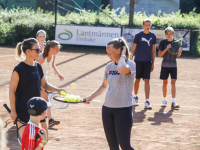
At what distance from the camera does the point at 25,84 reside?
15.4 ft

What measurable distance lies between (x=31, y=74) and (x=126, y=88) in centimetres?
137

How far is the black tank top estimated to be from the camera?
4672 millimetres

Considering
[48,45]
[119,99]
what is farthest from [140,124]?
[119,99]

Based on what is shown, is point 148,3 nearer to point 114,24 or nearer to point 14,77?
point 114,24

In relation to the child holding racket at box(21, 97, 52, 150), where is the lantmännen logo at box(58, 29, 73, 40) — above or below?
above

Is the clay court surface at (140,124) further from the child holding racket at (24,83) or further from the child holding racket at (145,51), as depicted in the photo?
the child holding racket at (24,83)

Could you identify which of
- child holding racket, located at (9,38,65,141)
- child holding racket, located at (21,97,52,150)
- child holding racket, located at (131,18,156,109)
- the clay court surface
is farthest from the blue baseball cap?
child holding racket, located at (131,18,156,109)

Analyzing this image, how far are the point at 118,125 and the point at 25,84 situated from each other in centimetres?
144

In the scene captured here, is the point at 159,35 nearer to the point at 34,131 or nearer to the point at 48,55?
the point at 48,55

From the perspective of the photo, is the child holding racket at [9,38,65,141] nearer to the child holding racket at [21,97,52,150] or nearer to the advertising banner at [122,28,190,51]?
the child holding racket at [21,97,52,150]

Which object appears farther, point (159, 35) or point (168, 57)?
point (159, 35)

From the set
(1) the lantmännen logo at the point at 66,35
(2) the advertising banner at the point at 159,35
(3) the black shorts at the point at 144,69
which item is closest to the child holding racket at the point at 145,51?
(3) the black shorts at the point at 144,69

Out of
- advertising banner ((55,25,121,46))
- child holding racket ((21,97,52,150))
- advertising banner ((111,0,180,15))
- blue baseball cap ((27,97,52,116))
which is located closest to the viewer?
child holding racket ((21,97,52,150))

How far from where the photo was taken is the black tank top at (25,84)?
467 centimetres
